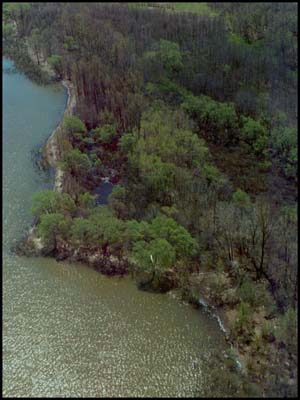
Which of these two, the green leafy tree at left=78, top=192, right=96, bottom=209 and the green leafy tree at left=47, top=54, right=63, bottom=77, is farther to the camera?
the green leafy tree at left=47, top=54, right=63, bottom=77

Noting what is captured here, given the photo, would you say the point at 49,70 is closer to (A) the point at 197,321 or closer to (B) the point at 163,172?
(B) the point at 163,172

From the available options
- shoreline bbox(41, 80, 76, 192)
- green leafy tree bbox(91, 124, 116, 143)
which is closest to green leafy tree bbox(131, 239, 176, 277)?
shoreline bbox(41, 80, 76, 192)

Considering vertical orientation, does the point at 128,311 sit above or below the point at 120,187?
below

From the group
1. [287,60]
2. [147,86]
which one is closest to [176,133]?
[147,86]

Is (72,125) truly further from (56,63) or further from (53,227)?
(56,63)

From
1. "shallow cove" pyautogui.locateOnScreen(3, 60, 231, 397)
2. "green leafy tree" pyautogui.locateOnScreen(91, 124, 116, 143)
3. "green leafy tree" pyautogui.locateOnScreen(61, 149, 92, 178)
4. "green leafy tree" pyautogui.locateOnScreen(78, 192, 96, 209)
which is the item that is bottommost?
"shallow cove" pyautogui.locateOnScreen(3, 60, 231, 397)

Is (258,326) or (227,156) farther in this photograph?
(227,156)

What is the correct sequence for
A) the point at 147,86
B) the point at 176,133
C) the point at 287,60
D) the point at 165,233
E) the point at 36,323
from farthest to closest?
the point at 287,60
the point at 147,86
the point at 176,133
the point at 165,233
the point at 36,323

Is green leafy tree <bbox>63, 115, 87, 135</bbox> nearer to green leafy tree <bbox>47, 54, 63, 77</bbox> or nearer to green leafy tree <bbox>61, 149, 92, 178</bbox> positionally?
green leafy tree <bbox>61, 149, 92, 178</bbox>

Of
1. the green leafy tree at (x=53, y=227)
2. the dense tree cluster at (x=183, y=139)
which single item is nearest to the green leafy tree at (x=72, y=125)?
the dense tree cluster at (x=183, y=139)
